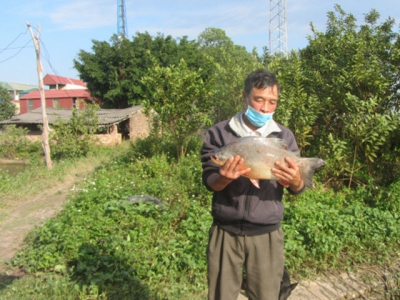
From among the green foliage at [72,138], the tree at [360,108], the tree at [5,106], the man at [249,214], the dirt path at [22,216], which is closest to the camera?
the man at [249,214]

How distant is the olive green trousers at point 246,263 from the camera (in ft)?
7.37

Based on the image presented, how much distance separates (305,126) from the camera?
7113 mm

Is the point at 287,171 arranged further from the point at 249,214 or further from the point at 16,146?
the point at 16,146

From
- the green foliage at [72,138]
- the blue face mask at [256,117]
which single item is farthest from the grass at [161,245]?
the green foliage at [72,138]

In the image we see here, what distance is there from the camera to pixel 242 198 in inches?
86.5

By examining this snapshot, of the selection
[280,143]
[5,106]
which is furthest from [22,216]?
[5,106]

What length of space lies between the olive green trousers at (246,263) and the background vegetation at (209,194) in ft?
5.36

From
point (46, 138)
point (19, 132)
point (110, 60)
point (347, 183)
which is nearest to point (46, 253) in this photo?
point (347, 183)

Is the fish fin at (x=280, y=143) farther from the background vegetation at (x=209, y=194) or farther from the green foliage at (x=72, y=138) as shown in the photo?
the green foliage at (x=72, y=138)

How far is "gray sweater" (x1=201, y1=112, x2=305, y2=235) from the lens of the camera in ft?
7.18

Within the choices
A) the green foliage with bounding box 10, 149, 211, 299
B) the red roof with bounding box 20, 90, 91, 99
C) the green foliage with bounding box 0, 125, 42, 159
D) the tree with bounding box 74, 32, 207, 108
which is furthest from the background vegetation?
the red roof with bounding box 20, 90, 91, 99

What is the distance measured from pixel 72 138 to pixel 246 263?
1840cm

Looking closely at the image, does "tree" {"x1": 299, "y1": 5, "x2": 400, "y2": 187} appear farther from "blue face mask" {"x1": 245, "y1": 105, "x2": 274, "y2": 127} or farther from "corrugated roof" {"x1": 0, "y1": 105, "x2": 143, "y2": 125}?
"corrugated roof" {"x1": 0, "y1": 105, "x2": 143, "y2": 125}

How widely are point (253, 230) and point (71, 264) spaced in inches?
121
